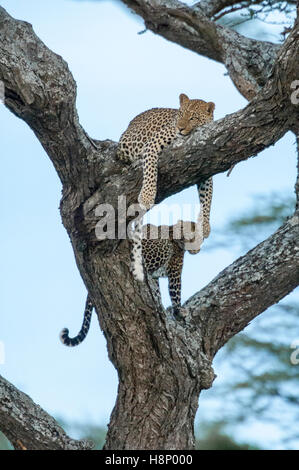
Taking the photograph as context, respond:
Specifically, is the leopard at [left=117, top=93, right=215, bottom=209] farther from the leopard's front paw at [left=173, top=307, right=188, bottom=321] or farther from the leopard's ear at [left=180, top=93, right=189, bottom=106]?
the leopard's front paw at [left=173, top=307, right=188, bottom=321]

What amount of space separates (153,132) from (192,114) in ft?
1.62

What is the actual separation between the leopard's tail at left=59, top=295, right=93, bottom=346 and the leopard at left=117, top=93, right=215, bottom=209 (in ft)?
4.15

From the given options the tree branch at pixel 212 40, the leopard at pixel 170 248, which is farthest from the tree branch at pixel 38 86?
the tree branch at pixel 212 40

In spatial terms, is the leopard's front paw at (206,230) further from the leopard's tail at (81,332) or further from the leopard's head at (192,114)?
the leopard's tail at (81,332)

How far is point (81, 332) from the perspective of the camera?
7164 millimetres

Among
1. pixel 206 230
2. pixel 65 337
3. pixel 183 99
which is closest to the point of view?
pixel 206 230

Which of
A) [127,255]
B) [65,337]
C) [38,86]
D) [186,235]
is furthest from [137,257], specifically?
[186,235]

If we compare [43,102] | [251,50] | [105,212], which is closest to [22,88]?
[43,102]

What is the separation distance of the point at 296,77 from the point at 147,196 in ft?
3.71

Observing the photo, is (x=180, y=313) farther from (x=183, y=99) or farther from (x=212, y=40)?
(x=212, y=40)

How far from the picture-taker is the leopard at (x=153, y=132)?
5918mm

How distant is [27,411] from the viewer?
19.9 ft

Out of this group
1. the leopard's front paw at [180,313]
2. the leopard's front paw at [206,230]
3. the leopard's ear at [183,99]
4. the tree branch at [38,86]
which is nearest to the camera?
the tree branch at [38,86]

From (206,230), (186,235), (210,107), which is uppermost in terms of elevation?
(210,107)
